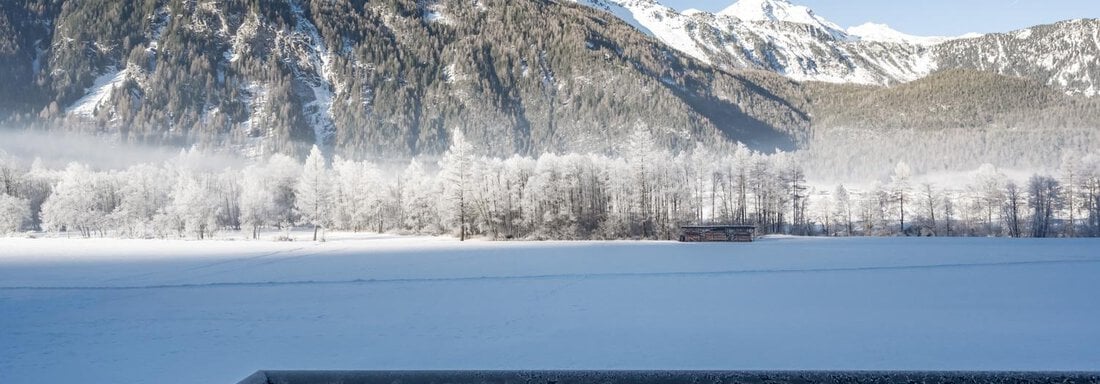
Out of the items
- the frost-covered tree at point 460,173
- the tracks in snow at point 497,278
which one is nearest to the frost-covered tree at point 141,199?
the frost-covered tree at point 460,173

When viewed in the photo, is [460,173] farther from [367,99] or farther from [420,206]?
[367,99]

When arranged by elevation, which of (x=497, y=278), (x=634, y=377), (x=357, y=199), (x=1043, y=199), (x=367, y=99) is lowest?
(x=497, y=278)

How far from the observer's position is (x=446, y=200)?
61156mm

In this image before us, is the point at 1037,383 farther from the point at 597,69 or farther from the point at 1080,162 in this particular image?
the point at 597,69

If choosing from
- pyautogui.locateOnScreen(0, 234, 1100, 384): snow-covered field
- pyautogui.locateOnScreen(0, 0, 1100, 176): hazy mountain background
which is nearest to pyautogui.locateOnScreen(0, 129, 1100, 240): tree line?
pyautogui.locateOnScreen(0, 234, 1100, 384): snow-covered field

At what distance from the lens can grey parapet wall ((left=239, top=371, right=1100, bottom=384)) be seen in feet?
9.24

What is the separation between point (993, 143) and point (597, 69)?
108045 millimetres

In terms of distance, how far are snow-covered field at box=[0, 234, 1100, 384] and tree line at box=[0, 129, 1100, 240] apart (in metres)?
31.5

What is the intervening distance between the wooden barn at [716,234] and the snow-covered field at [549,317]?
19.0 metres

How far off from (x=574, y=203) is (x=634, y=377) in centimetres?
6799

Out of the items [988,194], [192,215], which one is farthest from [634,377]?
[988,194]

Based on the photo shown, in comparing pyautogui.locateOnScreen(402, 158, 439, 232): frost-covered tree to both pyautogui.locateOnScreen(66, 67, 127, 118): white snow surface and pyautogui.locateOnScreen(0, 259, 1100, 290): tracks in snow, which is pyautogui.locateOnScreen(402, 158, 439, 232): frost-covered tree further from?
pyautogui.locateOnScreen(66, 67, 127, 118): white snow surface

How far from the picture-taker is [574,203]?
71.0 meters

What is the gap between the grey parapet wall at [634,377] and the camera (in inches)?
111
